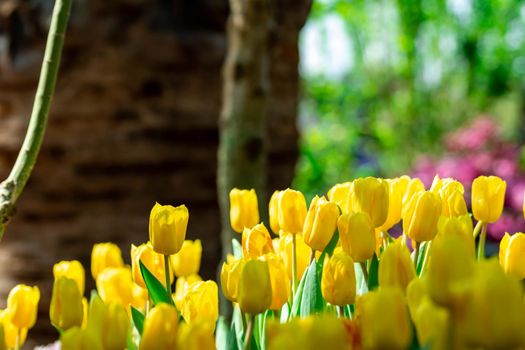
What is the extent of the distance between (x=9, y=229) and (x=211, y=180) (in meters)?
0.59

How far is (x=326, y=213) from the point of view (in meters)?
0.82

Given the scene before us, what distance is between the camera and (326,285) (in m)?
0.75

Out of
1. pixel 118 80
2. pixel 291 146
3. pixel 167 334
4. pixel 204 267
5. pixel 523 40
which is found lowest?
pixel 204 267

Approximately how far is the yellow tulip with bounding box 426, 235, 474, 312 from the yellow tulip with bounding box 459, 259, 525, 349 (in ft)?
0.09

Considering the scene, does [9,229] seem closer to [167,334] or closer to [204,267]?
[204,267]

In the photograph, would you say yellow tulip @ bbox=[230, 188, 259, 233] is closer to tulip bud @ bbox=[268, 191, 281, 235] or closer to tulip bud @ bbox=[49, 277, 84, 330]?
tulip bud @ bbox=[268, 191, 281, 235]

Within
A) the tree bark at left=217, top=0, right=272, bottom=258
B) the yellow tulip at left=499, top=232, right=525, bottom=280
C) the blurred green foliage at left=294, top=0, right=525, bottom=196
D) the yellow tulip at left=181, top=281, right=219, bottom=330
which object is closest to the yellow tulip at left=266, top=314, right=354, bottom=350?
the yellow tulip at left=181, top=281, right=219, bottom=330

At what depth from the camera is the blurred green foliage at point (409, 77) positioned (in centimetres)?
554

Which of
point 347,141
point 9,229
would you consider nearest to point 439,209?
point 9,229

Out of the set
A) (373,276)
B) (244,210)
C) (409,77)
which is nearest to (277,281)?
(373,276)

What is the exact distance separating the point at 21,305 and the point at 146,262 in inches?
5.7

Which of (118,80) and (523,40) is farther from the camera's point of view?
(523,40)

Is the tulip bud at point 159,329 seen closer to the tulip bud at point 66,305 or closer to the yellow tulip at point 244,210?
the tulip bud at point 66,305

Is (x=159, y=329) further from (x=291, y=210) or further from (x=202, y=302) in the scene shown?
(x=291, y=210)
